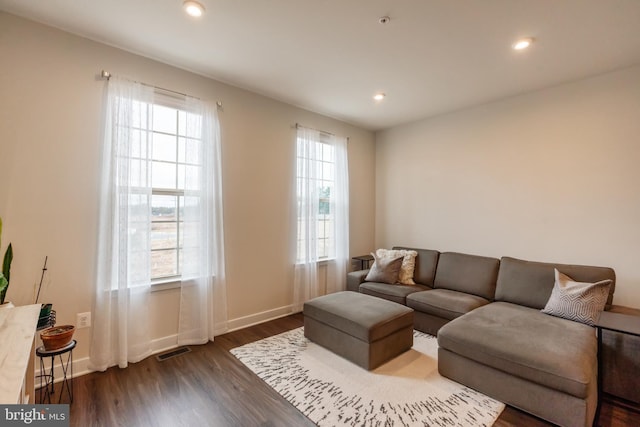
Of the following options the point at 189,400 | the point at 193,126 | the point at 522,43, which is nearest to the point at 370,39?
the point at 522,43

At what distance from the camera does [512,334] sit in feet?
6.90

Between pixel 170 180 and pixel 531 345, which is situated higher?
pixel 170 180

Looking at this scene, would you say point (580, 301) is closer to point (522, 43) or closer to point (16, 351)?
point (522, 43)

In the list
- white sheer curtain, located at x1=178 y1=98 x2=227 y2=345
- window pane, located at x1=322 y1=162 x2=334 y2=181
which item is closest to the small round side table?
white sheer curtain, located at x1=178 y1=98 x2=227 y2=345

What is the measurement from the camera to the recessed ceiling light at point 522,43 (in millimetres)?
2283

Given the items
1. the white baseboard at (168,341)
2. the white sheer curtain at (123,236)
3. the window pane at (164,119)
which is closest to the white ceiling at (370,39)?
the window pane at (164,119)

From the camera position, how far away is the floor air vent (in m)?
2.58

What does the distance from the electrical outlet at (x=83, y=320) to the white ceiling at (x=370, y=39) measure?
2278 mm

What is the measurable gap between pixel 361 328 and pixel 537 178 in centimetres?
263

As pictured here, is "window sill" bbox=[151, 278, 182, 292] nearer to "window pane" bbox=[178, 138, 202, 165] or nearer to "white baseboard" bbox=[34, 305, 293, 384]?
"white baseboard" bbox=[34, 305, 293, 384]

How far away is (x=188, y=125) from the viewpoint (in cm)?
286

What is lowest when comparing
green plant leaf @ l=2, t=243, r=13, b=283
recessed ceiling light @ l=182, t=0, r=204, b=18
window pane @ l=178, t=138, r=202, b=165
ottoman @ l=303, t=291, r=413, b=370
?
ottoman @ l=303, t=291, r=413, b=370

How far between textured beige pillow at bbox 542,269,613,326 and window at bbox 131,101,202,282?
3.48m

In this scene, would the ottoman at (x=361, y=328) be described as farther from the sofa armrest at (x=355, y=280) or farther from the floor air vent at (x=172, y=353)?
the floor air vent at (x=172, y=353)
